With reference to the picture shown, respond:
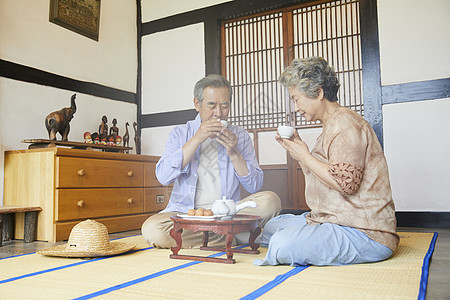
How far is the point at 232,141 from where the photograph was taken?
250 centimetres

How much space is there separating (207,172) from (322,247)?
1.06 meters

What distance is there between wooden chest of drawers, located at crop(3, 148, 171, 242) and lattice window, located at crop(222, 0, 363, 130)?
4.93 feet

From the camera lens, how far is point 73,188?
3365 mm

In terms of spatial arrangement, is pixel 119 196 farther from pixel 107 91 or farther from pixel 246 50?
pixel 246 50

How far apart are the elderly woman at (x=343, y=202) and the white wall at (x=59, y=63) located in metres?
2.80

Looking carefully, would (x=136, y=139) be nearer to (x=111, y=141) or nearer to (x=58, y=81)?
(x=111, y=141)

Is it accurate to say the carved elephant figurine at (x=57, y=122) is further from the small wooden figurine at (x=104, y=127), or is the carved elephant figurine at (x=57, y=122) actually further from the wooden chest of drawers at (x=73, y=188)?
the small wooden figurine at (x=104, y=127)

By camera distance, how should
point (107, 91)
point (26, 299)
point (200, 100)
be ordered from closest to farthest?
point (26, 299) < point (200, 100) < point (107, 91)

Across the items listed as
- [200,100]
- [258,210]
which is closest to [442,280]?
[258,210]

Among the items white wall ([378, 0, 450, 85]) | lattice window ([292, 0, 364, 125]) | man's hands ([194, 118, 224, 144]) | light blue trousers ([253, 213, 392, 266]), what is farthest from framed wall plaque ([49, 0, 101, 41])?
light blue trousers ([253, 213, 392, 266])

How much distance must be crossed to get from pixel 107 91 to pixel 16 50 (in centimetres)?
119

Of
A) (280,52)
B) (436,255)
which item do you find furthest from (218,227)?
(280,52)

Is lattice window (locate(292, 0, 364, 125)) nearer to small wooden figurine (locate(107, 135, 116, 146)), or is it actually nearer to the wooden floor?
the wooden floor

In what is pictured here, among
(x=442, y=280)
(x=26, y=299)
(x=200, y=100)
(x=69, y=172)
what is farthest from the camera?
(x=69, y=172)
